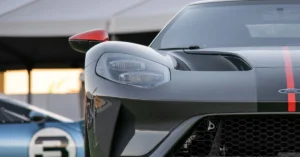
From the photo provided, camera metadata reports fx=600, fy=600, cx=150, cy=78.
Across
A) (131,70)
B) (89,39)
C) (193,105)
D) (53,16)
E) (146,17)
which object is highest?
(53,16)

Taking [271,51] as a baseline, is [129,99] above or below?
below

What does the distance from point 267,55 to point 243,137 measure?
1.30ft

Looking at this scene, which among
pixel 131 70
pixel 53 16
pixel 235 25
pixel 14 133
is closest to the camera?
pixel 131 70

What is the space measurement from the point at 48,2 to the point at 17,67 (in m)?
5.66

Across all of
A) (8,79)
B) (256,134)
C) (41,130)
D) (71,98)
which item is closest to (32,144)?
(41,130)

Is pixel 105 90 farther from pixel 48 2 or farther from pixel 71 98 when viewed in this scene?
pixel 71 98

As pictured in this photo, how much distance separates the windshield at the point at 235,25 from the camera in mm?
3004

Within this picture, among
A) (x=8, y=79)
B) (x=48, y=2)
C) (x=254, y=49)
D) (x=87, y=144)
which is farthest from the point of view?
(x=8, y=79)

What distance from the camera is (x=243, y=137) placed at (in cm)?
217

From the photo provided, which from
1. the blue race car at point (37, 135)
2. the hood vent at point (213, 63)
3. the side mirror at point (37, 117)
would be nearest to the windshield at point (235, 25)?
the hood vent at point (213, 63)

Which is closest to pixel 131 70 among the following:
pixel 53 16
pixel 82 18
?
pixel 82 18

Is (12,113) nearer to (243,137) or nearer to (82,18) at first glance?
(243,137)

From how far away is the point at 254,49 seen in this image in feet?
8.48

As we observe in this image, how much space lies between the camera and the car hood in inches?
89.6
